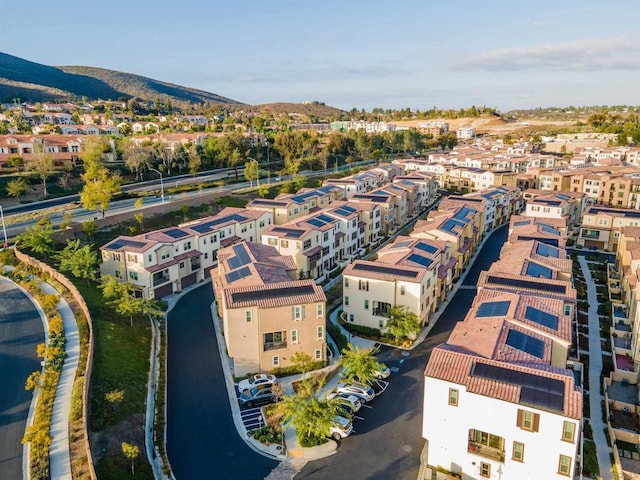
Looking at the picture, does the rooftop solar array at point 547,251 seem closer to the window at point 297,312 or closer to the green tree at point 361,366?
the green tree at point 361,366

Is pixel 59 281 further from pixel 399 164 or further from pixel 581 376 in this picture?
pixel 399 164

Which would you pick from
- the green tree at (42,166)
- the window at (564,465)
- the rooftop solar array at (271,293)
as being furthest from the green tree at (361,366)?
the green tree at (42,166)

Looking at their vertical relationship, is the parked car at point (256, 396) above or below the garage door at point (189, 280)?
below

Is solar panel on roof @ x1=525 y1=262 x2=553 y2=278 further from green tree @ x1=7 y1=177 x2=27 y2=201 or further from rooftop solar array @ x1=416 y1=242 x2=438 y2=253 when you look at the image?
green tree @ x1=7 y1=177 x2=27 y2=201

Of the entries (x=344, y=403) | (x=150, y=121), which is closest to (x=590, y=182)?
(x=344, y=403)

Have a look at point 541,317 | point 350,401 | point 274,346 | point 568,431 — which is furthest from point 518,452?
point 274,346

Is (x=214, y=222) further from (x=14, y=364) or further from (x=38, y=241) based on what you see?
(x=14, y=364)
